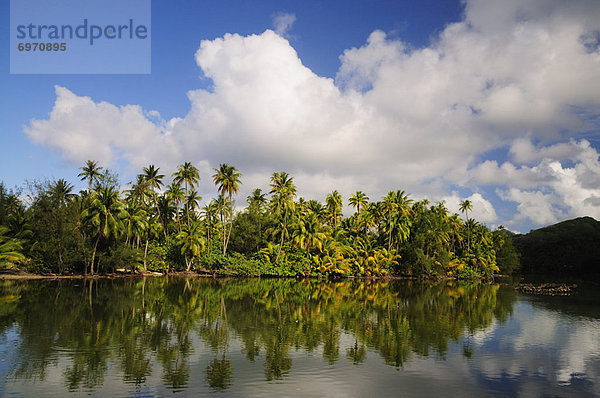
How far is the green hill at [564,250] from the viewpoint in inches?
4537

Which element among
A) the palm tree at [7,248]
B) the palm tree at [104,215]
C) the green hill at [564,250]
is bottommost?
the green hill at [564,250]

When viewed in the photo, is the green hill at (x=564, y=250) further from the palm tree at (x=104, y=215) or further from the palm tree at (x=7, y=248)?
the palm tree at (x=7, y=248)

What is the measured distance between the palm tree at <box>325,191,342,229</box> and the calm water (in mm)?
Answer: 56296

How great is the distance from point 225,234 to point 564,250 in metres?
115

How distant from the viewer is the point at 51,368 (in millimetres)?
13586

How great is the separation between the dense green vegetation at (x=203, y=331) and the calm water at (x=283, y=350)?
0.25ft

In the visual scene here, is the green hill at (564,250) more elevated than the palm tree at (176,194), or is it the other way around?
the palm tree at (176,194)

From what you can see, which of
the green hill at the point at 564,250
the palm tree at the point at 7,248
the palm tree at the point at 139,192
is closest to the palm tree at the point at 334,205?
the palm tree at the point at 139,192

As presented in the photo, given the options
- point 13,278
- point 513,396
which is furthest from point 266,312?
point 13,278

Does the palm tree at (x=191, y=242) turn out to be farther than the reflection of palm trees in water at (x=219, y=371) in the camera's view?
Yes

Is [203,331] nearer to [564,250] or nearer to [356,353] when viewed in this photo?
[356,353]

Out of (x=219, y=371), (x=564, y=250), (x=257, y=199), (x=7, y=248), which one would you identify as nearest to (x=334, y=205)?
(x=257, y=199)

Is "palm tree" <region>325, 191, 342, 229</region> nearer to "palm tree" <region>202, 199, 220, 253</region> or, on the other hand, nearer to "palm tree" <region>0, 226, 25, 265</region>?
"palm tree" <region>202, 199, 220, 253</region>

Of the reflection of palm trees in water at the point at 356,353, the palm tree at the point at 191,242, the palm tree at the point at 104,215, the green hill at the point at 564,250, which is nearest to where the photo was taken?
the reflection of palm trees in water at the point at 356,353
